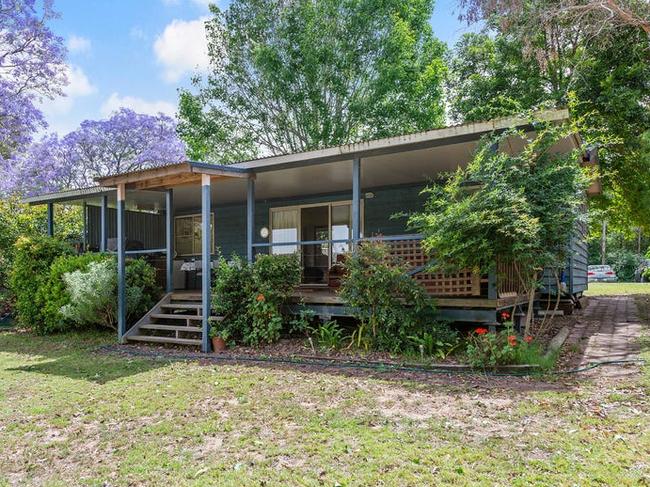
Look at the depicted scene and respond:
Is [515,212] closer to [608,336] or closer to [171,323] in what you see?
[608,336]

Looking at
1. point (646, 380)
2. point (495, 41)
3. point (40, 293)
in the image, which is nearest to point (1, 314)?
point (40, 293)

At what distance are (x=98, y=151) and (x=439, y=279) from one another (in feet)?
67.4

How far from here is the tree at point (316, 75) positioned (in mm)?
17734

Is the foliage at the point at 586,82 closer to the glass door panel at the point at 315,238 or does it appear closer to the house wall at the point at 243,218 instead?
the house wall at the point at 243,218

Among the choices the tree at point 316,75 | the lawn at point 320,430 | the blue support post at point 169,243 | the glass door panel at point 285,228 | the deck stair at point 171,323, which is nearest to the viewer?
the lawn at point 320,430

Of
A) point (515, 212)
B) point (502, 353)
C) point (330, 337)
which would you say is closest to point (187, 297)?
point (330, 337)

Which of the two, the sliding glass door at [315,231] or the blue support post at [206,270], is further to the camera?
the sliding glass door at [315,231]

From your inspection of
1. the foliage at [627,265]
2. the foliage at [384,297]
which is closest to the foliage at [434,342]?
the foliage at [384,297]

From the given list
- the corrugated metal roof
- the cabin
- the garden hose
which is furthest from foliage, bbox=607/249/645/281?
the corrugated metal roof

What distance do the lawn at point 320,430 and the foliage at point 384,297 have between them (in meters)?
1.12

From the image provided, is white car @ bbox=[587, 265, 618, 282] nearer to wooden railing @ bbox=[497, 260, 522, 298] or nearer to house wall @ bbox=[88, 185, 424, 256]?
house wall @ bbox=[88, 185, 424, 256]

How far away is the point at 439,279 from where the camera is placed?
6758 mm

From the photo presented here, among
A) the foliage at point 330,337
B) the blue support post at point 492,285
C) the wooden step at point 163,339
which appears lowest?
the wooden step at point 163,339

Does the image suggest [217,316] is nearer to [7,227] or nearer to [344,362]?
[344,362]
